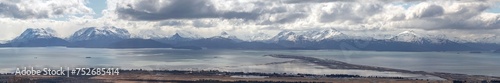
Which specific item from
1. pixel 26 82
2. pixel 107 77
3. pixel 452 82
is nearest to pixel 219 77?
pixel 107 77

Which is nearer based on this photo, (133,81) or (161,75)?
(133,81)

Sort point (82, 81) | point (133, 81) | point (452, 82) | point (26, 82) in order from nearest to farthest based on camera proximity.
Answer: point (26, 82) < point (82, 81) < point (133, 81) < point (452, 82)

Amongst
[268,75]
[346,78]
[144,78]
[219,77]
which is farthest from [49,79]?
[346,78]

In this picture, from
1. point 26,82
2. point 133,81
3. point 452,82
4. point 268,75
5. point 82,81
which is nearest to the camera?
point 26,82

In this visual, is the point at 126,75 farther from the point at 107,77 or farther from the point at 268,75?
the point at 268,75

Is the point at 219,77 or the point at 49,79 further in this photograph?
the point at 219,77

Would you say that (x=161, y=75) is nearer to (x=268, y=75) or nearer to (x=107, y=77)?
(x=107, y=77)

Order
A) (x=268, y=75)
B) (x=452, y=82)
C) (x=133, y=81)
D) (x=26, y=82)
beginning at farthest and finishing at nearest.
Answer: (x=268, y=75)
(x=452, y=82)
(x=133, y=81)
(x=26, y=82)

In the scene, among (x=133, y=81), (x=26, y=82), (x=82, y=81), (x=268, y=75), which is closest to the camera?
(x=26, y=82)
